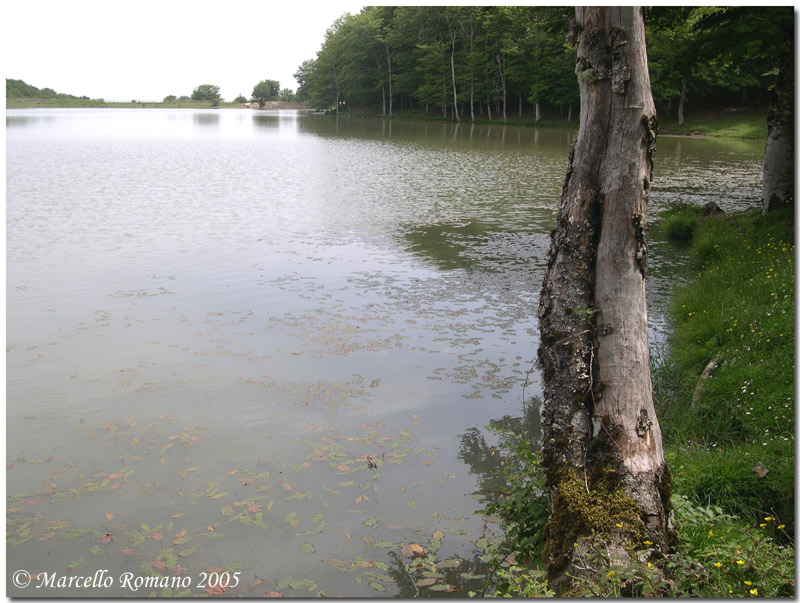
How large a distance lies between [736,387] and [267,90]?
531 ft

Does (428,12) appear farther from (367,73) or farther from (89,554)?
(89,554)

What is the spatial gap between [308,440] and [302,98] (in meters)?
138

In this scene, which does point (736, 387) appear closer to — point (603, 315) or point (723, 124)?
point (603, 315)

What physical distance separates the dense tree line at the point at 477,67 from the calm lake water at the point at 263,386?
1096 centimetres

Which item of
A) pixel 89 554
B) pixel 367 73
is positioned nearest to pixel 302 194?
pixel 89 554

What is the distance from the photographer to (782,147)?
503 inches

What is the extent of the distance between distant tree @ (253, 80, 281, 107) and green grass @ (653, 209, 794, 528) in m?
154

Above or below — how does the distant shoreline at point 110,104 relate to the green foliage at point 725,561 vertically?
above

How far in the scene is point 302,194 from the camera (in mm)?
21375

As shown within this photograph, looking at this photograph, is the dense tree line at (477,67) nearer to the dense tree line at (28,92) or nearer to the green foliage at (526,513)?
the green foliage at (526,513)

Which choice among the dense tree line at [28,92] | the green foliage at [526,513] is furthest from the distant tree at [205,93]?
the green foliage at [526,513]

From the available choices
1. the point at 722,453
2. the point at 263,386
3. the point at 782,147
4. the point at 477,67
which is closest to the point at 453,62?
the point at 477,67

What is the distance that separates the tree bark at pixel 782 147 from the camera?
41.2ft

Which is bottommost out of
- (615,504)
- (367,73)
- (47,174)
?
(615,504)
